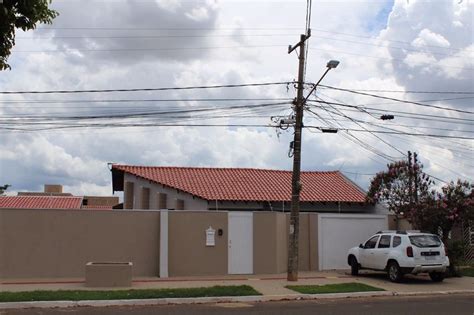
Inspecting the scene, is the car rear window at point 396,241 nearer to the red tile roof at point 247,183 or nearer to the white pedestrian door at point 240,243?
the white pedestrian door at point 240,243

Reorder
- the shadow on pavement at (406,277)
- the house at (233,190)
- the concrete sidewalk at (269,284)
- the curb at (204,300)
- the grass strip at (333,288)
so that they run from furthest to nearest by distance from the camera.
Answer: the house at (233,190)
the shadow on pavement at (406,277)
the grass strip at (333,288)
the concrete sidewalk at (269,284)
the curb at (204,300)

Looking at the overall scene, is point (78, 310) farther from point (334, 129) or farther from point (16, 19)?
point (334, 129)

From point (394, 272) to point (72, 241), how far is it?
10.9m

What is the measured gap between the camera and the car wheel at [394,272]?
18.6 metres

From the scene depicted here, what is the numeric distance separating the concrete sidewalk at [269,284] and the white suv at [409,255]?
434 millimetres

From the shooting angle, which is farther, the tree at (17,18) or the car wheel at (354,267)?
the car wheel at (354,267)

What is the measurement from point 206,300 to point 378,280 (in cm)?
739

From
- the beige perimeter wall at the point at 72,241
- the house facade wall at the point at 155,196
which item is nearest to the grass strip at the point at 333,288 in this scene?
the beige perimeter wall at the point at 72,241

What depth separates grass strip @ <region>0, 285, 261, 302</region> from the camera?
1413 cm

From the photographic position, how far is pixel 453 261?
20.7 meters

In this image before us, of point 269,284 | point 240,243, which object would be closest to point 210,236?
point 240,243

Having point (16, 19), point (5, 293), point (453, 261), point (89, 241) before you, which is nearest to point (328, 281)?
point (453, 261)

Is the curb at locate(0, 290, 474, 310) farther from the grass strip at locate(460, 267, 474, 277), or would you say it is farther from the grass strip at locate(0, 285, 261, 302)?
the grass strip at locate(460, 267, 474, 277)

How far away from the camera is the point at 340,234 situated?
23.4 metres
